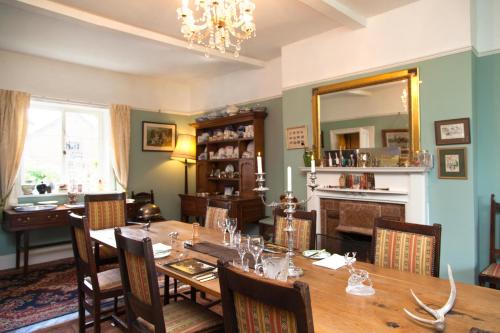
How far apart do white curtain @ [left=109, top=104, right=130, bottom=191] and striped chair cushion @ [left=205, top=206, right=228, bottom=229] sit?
8.21 ft

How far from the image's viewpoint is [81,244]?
228 centimetres

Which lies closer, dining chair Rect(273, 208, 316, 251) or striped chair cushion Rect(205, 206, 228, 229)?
dining chair Rect(273, 208, 316, 251)

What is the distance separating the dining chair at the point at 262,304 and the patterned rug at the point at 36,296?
2.53 m

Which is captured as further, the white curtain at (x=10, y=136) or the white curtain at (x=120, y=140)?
the white curtain at (x=120, y=140)

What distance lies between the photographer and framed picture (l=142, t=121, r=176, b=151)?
541cm

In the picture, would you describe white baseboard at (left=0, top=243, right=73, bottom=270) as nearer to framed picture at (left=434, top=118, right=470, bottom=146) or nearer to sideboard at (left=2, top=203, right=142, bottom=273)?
sideboard at (left=2, top=203, right=142, bottom=273)

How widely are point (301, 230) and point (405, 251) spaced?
72 centimetres

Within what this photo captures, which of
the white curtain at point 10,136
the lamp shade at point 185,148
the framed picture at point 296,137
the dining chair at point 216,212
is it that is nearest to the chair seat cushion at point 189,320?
the dining chair at point 216,212

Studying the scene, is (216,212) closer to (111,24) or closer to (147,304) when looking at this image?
(147,304)

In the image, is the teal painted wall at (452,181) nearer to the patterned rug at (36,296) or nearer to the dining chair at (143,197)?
the patterned rug at (36,296)

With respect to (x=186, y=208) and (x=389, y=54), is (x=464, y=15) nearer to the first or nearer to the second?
(x=389, y=54)

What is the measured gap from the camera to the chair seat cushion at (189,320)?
5.52 ft

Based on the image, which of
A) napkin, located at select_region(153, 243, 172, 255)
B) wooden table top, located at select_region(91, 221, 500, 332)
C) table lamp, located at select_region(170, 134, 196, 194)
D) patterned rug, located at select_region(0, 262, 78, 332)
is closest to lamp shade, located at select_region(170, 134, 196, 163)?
table lamp, located at select_region(170, 134, 196, 194)

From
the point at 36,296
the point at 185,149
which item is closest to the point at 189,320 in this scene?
the point at 36,296
